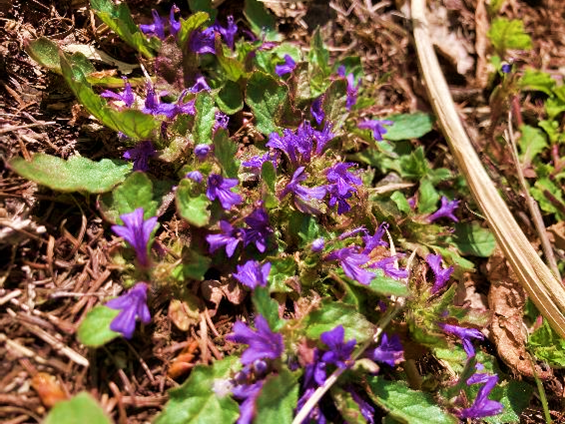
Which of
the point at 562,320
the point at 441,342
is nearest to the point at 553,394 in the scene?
the point at 562,320

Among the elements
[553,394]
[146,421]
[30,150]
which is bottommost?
[553,394]

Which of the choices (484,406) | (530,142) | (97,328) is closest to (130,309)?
(97,328)

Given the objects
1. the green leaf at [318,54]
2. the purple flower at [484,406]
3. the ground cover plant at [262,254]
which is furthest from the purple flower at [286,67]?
the purple flower at [484,406]

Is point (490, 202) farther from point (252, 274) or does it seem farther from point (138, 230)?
point (138, 230)

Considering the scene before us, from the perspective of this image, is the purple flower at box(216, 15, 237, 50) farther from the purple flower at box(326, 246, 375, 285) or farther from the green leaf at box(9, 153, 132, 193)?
the purple flower at box(326, 246, 375, 285)

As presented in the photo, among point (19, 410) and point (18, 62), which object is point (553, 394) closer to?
point (19, 410)

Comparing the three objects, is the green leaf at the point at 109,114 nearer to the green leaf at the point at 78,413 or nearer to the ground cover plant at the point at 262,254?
the ground cover plant at the point at 262,254
